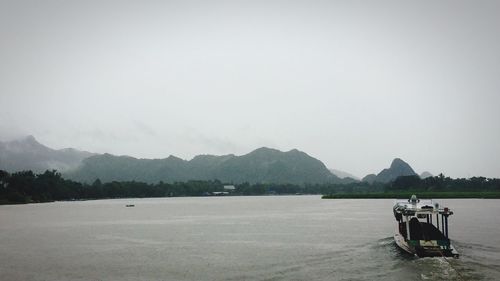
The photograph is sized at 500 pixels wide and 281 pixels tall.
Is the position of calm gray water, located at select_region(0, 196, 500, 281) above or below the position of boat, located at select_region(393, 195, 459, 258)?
below

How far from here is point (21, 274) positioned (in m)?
34.9

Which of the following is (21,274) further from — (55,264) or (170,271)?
(170,271)

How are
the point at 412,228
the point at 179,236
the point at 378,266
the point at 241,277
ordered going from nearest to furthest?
the point at 241,277 < the point at 378,266 < the point at 412,228 < the point at 179,236

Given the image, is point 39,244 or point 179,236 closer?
point 39,244

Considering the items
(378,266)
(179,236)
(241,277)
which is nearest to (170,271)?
(241,277)

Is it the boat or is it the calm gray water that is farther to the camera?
the boat

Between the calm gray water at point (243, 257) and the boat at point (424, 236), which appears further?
the boat at point (424, 236)

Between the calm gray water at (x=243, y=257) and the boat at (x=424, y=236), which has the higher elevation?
the boat at (x=424, y=236)

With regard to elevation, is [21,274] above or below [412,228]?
below

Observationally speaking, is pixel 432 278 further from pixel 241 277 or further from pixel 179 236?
pixel 179 236

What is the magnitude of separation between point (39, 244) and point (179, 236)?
17199 millimetres

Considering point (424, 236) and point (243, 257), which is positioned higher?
point (424, 236)

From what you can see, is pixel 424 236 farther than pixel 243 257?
No

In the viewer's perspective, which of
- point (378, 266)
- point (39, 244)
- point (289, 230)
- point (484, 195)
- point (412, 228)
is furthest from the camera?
point (484, 195)
